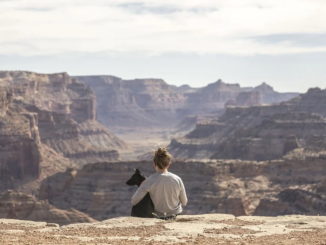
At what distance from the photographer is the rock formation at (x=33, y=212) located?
7619 centimetres

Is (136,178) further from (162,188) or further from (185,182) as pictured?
(185,182)

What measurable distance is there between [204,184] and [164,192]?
262 ft

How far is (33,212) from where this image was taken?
255 feet

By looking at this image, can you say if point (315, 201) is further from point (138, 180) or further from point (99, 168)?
point (138, 180)

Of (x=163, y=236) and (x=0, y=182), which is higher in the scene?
(x=163, y=236)

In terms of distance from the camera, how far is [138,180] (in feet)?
63.6

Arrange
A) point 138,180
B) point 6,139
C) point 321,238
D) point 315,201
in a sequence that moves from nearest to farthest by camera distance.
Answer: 1. point 321,238
2. point 138,180
3. point 315,201
4. point 6,139

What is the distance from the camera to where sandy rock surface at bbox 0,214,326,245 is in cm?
1630

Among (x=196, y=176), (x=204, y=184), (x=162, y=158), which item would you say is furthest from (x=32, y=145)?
(x=162, y=158)

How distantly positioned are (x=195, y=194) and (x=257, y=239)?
263 feet

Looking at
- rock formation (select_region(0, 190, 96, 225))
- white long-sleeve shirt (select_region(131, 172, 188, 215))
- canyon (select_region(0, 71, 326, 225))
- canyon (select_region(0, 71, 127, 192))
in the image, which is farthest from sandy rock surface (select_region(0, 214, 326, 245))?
canyon (select_region(0, 71, 127, 192))

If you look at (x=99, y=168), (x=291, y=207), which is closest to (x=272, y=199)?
(x=291, y=207)

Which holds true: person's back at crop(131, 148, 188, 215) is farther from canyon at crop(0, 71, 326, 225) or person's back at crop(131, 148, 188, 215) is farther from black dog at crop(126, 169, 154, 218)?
canyon at crop(0, 71, 326, 225)

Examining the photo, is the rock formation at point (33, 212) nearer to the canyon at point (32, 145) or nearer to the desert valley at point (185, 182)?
the desert valley at point (185, 182)
